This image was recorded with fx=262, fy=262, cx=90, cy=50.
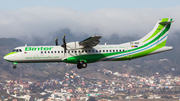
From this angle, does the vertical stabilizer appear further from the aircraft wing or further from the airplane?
the aircraft wing

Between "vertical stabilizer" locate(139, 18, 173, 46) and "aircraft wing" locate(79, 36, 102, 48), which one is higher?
"vertical stabilizer" locate(139, 18, 173, 46)

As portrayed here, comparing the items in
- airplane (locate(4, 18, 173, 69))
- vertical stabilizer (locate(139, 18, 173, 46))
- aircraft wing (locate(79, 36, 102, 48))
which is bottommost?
airplane (locate(4, 18, 173, 69))

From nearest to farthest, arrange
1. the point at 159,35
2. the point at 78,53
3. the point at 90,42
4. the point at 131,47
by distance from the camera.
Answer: the point at 90,42 → the point at 78,53 → the point at 131,47 → the point at 159,35

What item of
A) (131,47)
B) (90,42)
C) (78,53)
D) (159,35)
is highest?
(159,35)

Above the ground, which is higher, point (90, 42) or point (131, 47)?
point (90, 42)

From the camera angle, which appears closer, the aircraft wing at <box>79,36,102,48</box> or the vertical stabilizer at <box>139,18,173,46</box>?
the aircraft wing at <box>79,36,102,48</box>

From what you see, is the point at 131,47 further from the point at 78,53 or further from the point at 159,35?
the point at 78,53

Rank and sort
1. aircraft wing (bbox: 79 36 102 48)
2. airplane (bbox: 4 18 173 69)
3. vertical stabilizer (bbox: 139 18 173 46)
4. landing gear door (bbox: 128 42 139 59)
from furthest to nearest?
vertical stabilizer (bbox: 139 18 173 46)
landing gear door (bbox: 128 42 139 59)
airplane (bbox: 4 18 173 69)
aircraft wing (bbox: 79 36 102 48)

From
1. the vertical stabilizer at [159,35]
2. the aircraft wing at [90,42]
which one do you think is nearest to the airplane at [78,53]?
the aircraft wing at [90,42]

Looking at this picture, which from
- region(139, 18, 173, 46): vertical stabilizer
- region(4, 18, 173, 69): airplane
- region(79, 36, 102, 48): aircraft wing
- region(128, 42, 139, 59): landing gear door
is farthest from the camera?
region(139, 18, 173, 46): vertical stabilizer

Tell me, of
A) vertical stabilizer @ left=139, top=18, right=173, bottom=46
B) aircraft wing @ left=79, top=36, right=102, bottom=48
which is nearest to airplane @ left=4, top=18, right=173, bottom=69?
aircraft wing @ left=79, top=36, right=102, bottom=48

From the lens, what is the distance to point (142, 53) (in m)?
47.4

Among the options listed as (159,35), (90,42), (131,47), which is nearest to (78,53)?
(90,42)

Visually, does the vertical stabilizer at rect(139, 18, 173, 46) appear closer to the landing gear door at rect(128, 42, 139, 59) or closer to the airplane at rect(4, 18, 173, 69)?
the airplane at rect(4, 18, 173, 69)
